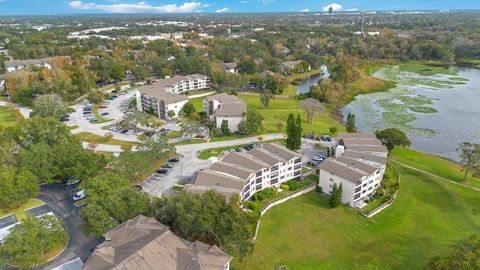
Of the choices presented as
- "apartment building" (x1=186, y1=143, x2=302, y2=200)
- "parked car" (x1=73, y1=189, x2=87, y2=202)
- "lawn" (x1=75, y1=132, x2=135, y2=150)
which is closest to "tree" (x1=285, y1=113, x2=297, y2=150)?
"apartment building" (x1=186, y1=143, x2=302, y2=200)

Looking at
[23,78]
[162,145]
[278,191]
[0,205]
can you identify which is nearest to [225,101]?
[162,145]

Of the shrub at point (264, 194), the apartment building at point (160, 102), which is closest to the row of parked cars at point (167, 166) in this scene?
the shrub at point (264, 194)

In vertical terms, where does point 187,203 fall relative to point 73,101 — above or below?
above

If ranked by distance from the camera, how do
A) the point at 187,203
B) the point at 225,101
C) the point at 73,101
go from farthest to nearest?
the point at 73,101
the point at 225,101
the point at 187,203

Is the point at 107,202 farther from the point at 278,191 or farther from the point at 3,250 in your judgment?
the point at 278,191

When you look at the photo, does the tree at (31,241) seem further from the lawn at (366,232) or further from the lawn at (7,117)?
the lawn at (7,117)

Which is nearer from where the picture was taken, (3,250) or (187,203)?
(3,250)
